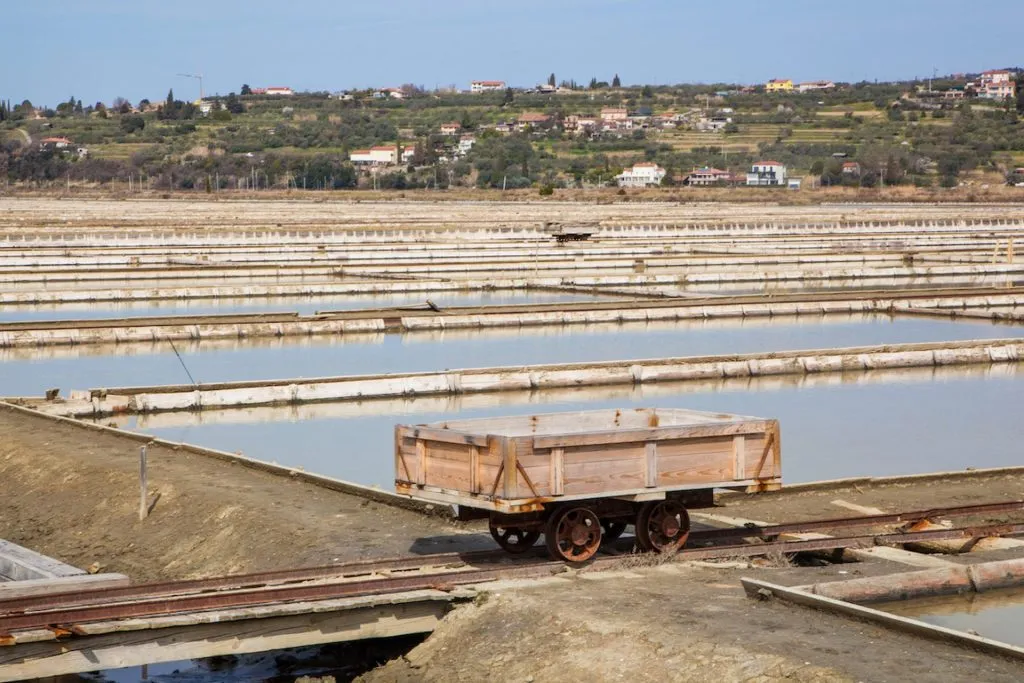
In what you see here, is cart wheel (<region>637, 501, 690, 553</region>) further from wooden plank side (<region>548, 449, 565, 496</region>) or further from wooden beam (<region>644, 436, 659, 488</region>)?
wooden plank side (<region>548, 449, 565, 496</region>)

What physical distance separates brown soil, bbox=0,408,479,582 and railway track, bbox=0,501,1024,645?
29.6 inches

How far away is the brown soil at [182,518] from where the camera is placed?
9.98 m

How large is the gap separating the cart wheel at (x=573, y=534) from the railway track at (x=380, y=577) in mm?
78

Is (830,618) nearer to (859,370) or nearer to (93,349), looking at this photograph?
(859,370)

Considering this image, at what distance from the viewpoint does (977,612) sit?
8.59 m

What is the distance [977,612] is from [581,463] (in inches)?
91.0

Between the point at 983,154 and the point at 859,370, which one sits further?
the point at 983,154

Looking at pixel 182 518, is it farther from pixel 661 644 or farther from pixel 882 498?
pixel 882 498

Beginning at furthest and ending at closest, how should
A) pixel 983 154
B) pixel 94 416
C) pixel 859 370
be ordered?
pixel 983 154 < pixel 859 370 < pixel 94 416

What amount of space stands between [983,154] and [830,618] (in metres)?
134

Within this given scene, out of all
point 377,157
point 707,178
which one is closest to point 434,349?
point 707,178

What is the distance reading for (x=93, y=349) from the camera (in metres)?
21.8

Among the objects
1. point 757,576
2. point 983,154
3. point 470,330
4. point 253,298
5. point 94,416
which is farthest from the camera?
point 983,154

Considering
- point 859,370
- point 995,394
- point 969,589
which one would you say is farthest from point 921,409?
point 969,589
